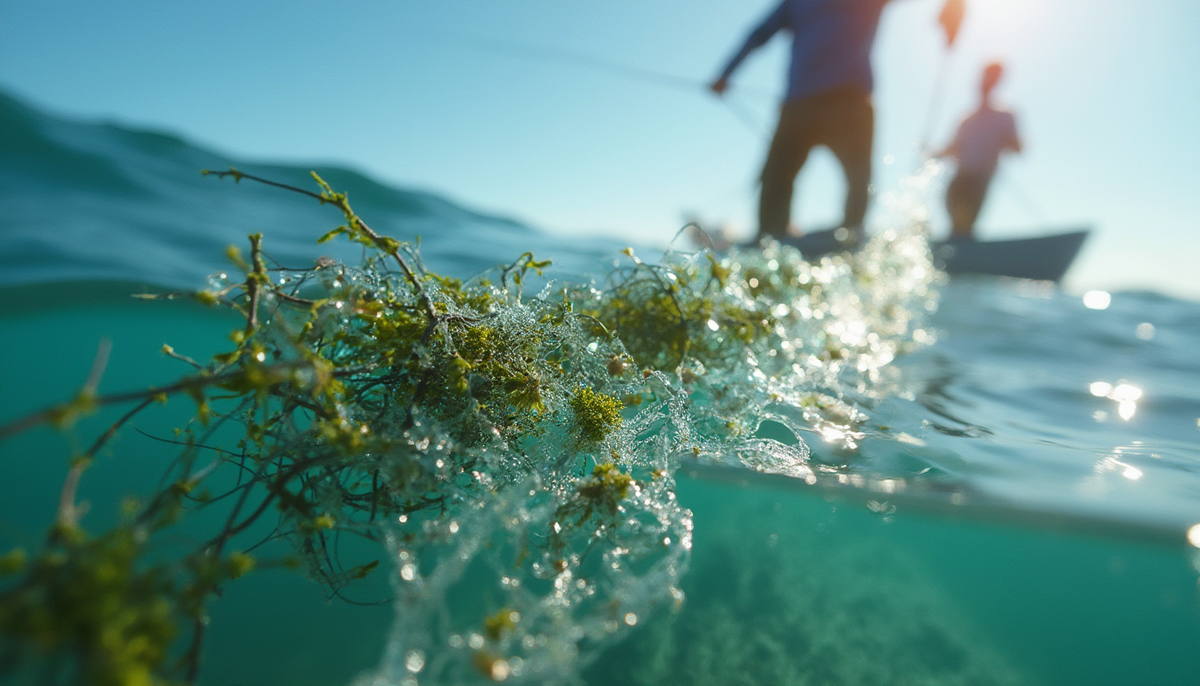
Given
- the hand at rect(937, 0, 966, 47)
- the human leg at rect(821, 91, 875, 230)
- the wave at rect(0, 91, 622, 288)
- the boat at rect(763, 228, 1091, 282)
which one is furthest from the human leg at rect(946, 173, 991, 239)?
the wave at rect(0, 91, 622, 288)

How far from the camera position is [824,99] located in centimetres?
551

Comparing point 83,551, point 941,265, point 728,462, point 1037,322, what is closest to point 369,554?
point 728,462

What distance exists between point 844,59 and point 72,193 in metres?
11.9

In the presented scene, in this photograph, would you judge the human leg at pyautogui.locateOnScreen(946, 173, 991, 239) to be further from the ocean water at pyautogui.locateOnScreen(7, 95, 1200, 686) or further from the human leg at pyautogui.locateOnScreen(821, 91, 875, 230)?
the human leg at pyautogui.locateOnScreen(821, 91, 875, 230)

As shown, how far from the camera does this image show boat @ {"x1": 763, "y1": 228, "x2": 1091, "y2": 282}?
8.77 m

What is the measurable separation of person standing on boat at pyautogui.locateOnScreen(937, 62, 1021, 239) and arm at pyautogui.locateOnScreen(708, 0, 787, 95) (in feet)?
18.1

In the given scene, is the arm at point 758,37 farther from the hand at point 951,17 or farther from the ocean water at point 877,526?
the hand at point 951,17

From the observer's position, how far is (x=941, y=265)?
899 cm

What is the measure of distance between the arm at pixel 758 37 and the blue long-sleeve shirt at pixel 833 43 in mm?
190

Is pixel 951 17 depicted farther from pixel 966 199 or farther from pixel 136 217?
pixel 136 217

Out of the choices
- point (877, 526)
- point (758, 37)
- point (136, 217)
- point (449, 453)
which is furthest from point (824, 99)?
point (136, 217)

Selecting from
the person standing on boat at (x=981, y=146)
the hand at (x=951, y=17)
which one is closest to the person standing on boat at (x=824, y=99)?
the hand at (x=951, y=17)

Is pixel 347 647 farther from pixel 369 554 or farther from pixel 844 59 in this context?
pixel 844 59

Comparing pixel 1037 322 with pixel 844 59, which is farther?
pixel 1037 322
